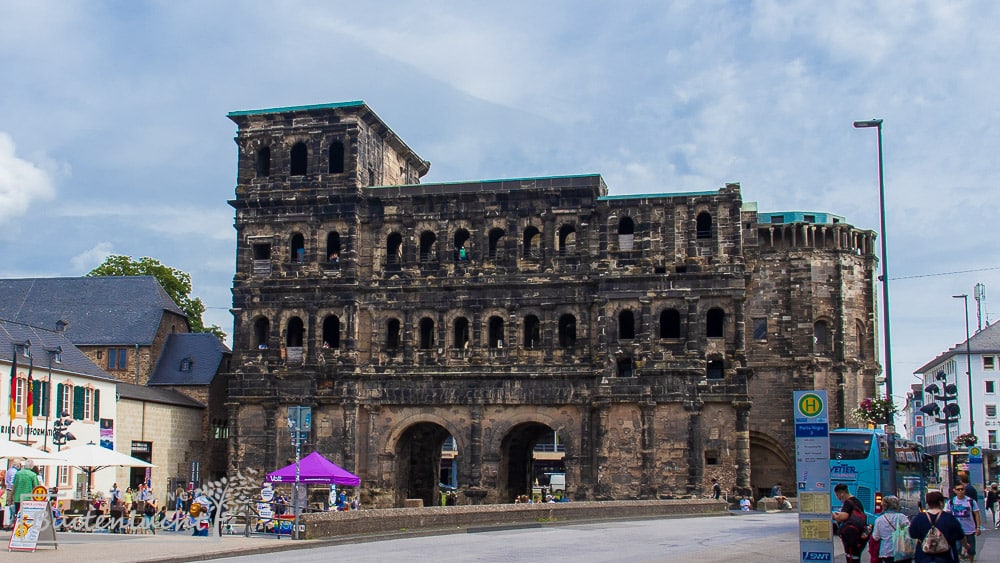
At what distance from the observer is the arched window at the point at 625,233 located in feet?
180

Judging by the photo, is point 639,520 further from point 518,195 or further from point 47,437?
point 47,437

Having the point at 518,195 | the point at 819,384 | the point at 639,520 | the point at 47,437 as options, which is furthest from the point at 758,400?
the point at 47,437

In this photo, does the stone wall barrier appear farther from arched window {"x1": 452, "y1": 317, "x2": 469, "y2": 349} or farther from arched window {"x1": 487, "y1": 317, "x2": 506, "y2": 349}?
arched window {"x1": 452, "y1": 317, "x2": 469, "y2": 349}

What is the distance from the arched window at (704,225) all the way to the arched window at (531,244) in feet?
24.8

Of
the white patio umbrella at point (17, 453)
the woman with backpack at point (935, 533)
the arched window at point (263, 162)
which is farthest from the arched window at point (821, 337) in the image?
the woman with backpack at point (935, 533)

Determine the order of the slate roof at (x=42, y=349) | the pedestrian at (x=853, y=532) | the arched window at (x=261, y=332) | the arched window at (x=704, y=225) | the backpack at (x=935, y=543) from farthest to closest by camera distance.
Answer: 1. the arched window at (x=261, y=332)
2. the arched window at (x=704, y=225)
3. the slate roof at (x=42, y=349)
4. the pedestrian at (x=853, y=532)
5. the backpack at (x=935, y=543)

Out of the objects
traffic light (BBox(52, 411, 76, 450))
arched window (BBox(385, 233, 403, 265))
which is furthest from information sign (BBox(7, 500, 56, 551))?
arched window (BBox(385, 233, 403, 265))

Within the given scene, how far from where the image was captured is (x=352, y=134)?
56.5m

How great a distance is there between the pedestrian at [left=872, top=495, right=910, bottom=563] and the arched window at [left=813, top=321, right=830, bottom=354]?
155ft

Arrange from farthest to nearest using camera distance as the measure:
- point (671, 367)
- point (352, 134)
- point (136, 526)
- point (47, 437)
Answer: point (352, 134) < point (671, 367) < point (47, 437) < point (136, 526)

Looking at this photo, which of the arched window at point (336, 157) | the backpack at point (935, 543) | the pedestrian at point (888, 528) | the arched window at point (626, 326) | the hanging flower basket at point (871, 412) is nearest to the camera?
the backpack at point (935, 543)

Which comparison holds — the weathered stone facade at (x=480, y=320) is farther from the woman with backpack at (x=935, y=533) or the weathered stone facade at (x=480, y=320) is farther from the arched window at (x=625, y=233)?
the woman with backpack at (x=935, y=533)

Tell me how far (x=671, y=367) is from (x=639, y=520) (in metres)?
12.0

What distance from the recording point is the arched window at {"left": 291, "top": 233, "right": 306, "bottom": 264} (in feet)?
187
